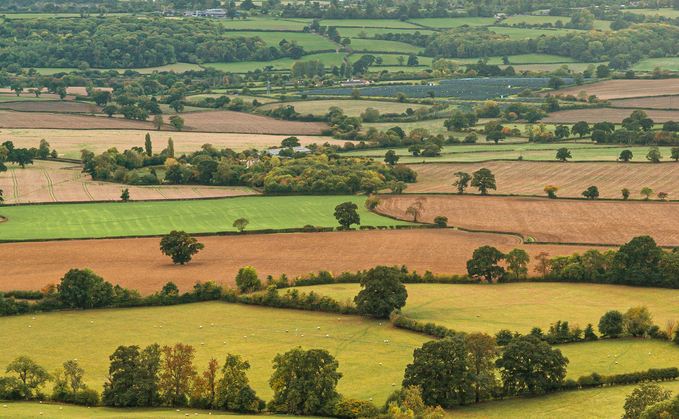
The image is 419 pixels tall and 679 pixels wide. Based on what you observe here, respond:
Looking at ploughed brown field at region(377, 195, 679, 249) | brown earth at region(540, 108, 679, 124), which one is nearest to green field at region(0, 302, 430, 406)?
ploughed brown field at region(377, 195, 679, 249)

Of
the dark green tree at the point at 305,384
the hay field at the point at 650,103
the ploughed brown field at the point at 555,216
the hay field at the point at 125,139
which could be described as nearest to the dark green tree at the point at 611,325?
the dark green tree at the point at 305,384

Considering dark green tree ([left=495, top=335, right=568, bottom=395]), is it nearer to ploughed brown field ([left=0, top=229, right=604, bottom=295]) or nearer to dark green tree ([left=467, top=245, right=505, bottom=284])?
dark green tree ([left=467, top=245, right=505, bottom=284])

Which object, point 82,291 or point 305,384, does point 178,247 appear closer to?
point 82,291

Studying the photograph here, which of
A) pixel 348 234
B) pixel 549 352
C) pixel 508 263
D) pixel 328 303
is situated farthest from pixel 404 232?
pixel 549 352

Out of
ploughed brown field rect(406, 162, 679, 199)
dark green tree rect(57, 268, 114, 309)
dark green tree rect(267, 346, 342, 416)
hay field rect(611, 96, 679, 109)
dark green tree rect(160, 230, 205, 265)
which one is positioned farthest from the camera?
hay field rect(611, 96, 679, 109)

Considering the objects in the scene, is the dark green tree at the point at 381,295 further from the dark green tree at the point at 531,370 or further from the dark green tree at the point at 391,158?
the dark green tree at the point at 391,158

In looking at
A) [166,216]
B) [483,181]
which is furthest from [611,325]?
[166,216]
